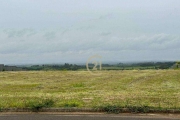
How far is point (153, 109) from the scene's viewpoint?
6477 millimetres

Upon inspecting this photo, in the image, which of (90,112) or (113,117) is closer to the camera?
(113,117)

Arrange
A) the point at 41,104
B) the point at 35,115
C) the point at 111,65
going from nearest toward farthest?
the point at 35,115, the point at 41,104, the point at 111,65

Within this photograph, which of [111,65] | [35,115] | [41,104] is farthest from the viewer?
[111,65]

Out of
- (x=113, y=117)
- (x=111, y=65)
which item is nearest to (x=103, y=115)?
(x=113, y=117)

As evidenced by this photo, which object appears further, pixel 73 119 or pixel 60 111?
pixel 60 111

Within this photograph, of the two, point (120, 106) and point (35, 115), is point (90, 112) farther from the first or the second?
point (35, 115)

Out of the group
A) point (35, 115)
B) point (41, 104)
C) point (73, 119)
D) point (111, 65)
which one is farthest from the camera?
point (111, 65)

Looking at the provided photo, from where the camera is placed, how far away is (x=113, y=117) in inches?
241

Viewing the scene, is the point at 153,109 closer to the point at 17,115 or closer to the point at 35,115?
the point at 35,115

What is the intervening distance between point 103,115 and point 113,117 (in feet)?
1.01

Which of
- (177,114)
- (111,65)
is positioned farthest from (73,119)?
(111,65)

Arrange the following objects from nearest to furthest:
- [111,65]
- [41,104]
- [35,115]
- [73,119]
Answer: [73,119], [35,115], [41,104], [111,65]

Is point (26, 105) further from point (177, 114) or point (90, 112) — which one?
point (177, 114)

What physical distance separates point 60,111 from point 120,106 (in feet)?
5.13
